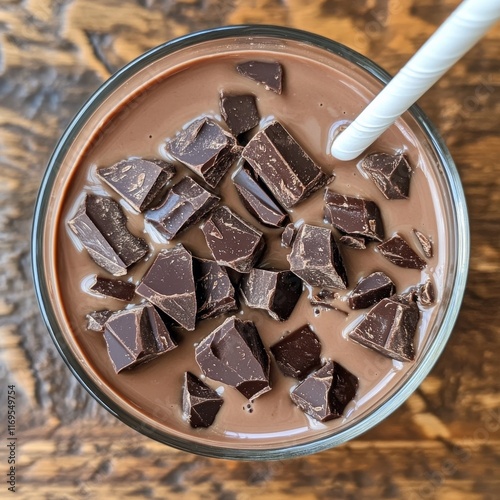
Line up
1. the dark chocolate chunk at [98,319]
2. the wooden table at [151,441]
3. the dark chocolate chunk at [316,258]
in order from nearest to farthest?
the dark chocolate chunk at [316,258]
the dark chocolate chunk at [98,319]
the wooden table at [151,441]

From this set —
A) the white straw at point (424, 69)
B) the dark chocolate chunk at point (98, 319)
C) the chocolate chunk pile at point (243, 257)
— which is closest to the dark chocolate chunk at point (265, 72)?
the chocolate chunk pile at point (243, 257)

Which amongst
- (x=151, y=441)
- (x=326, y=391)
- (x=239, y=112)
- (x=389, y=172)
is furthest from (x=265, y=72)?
(x=151, y=441)

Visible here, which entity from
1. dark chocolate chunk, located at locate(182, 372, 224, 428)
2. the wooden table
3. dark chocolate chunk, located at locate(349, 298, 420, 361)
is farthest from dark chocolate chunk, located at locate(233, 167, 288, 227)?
the wooden table

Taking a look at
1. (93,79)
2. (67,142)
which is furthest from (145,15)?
(67,142)

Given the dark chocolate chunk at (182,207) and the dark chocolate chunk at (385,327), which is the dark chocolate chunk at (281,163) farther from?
the dark chocolate chunk at (385,327)

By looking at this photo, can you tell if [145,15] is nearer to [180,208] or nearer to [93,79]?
[93,79]

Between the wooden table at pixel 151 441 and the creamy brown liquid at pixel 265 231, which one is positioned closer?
the creamy brown liquid at pixel 265 231
